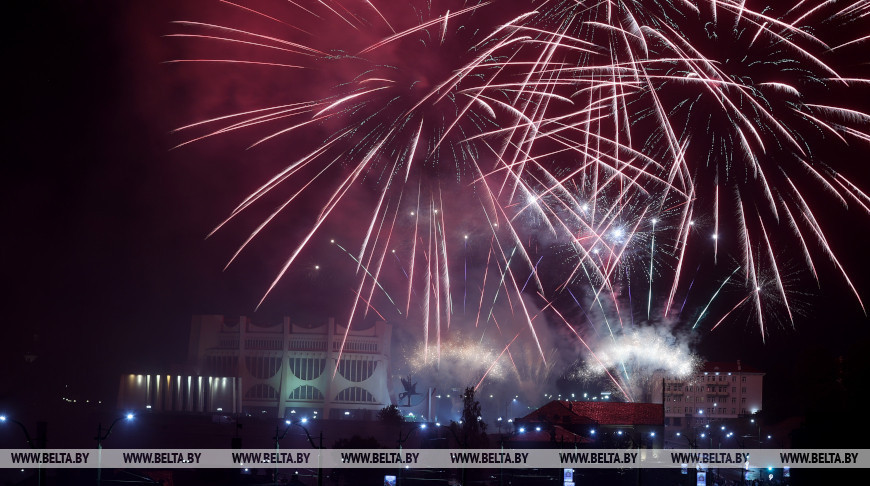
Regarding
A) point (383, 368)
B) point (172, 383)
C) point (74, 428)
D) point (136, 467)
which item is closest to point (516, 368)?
point (383, 368)

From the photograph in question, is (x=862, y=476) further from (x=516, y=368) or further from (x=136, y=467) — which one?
(x=516, y=368)

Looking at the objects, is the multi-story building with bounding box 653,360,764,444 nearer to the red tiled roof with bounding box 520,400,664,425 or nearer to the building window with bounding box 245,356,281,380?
the red tiled roof with bounding box 520,400,664,425

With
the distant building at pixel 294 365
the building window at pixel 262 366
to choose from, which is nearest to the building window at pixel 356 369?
the distant building at pixel 294 365

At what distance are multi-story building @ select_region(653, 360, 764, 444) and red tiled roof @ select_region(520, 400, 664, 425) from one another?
35.0 meters

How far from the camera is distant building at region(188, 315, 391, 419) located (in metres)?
87.4

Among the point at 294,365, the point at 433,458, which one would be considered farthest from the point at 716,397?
the point at 433,458

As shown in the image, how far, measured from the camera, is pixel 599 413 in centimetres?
6450

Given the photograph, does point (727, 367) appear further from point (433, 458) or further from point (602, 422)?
point (433, 458)

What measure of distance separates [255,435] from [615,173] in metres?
38.6

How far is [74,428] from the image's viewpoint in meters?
56.3

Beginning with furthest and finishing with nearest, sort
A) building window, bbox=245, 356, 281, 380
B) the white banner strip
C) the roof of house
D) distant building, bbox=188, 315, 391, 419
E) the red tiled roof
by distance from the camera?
the roof of house → building window, bbox=245, 356, 281, 380 → distant building, bbox=188, 315, 391, 419 → the red tiled roof → the white banner strip

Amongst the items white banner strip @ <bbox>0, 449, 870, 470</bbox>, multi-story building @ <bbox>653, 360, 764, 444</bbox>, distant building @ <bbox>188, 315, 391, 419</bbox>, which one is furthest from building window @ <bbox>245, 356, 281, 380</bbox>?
multi-story building @ <bbox>653, 360, 764, 444</bbox>

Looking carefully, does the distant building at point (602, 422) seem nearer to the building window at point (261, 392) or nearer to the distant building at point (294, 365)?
the distant building at point (294, 365)

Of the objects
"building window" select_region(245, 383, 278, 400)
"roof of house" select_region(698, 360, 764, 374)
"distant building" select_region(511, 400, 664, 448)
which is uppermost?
"roof of house" select_region(698, 360, 764, 374)
